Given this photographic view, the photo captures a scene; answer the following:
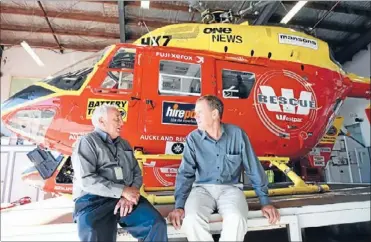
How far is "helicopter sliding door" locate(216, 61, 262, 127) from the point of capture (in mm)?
3033

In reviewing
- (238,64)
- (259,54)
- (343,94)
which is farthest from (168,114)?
(343,94)

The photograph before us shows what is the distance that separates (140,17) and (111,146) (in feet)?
16.6

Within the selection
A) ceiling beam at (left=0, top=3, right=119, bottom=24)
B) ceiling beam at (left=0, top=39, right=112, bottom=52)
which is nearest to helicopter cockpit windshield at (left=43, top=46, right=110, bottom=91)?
ceiling beam at (left=0, top=39, right=112, bottom=52)

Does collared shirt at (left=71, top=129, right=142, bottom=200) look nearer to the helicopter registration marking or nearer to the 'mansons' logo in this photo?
the helicopter registration marking

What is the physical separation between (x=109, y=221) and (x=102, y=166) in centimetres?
31

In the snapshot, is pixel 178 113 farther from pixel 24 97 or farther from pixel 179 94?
pixel 24 97

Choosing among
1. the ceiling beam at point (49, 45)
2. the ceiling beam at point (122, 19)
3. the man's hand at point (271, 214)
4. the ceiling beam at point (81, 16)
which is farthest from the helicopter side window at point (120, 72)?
the ceiling beam at point (81, 16)

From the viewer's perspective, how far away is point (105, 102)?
2727 mm

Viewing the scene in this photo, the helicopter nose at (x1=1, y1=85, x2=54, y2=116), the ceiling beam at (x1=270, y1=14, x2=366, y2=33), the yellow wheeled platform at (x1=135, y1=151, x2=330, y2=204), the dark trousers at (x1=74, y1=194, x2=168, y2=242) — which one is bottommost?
the dark trousers at (x1=74, y1=194, x2=168, y2=242)

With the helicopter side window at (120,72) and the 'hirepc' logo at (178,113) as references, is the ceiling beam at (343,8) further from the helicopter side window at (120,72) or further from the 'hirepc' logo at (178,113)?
the helicopter side window at (120,72)

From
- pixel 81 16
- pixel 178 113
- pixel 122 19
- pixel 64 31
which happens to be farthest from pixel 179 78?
pixel 64 31

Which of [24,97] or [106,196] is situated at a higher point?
[24,97]

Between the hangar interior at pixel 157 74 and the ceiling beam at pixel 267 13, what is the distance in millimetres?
24

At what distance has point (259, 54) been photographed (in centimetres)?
327
